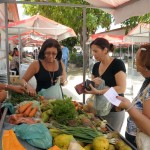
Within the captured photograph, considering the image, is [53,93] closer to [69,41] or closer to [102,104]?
[102,104]

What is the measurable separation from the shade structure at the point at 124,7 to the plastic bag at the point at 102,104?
3.50ft

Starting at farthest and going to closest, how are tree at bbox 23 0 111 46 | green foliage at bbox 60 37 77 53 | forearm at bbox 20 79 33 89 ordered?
green foliage at bbox 60 37 77 53 → tree at bbox 23 0 111 46 → forearm at bbox 20 79 33 89

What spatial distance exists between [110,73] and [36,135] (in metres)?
1.44

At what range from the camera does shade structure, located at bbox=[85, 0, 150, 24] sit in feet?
10.5

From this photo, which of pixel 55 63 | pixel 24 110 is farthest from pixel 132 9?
pixel 24 110

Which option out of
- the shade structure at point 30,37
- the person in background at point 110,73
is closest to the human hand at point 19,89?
the person in background at point 110,73

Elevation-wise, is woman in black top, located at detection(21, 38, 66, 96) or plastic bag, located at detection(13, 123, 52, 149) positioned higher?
woman in black top, located at detection(21, 38, 66, 96)

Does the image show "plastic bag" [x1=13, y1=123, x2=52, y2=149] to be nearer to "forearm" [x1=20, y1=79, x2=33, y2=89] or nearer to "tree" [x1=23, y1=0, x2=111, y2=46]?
"forearm" [x1=20, y1=79, x2=33, y2=89]

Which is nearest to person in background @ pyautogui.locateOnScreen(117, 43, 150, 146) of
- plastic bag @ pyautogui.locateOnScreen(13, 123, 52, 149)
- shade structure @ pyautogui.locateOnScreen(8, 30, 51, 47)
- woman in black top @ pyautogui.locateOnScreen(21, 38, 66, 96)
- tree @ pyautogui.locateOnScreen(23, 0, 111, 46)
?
plastic bag @ pyautogui.locateOnScreen(13, 123, 52, 149)

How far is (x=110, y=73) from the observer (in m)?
3.14

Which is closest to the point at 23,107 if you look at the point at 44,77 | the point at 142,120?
the point at 44,77

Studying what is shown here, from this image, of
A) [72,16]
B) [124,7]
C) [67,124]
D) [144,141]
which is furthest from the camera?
[72,16]

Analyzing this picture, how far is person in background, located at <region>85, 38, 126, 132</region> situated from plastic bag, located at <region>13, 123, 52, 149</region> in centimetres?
106

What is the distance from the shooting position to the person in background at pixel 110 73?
307 cm
